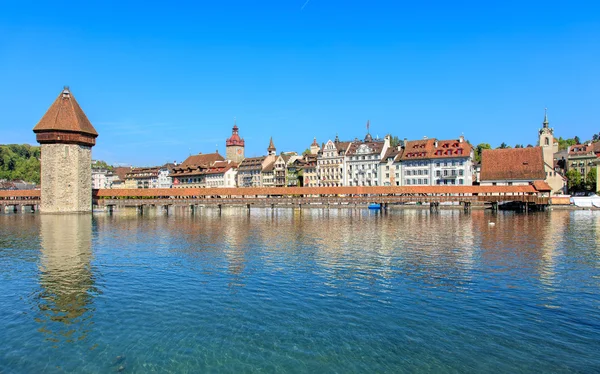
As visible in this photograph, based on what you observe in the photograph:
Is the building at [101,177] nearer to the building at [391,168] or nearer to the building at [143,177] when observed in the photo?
the building at [143,177]

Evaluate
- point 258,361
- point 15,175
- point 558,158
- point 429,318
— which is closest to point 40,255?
point 258,361

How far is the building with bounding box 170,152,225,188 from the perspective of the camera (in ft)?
396

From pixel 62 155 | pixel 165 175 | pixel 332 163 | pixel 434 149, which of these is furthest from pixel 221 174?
pixel 62 155

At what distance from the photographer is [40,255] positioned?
25.3 meters

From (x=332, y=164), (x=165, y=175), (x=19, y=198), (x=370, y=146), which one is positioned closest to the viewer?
(x=19, y=198)

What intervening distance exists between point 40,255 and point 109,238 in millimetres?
8228

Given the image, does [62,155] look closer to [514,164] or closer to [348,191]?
[348,191]

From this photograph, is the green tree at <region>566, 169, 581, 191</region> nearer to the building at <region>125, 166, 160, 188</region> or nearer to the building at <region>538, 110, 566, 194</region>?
the building at <region>538, 110, 566, 194</region>

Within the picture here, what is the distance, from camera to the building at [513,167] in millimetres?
75125

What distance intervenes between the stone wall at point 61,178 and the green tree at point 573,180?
86414 mm

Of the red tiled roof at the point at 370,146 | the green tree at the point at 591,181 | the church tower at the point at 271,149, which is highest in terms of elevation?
the church tower at the point at 271,149

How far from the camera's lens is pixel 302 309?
14586 millimetres

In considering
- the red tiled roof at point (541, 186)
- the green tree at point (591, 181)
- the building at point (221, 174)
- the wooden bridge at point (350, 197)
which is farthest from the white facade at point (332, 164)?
the green tree at point (591, 181)

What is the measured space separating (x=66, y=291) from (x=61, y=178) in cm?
4997
